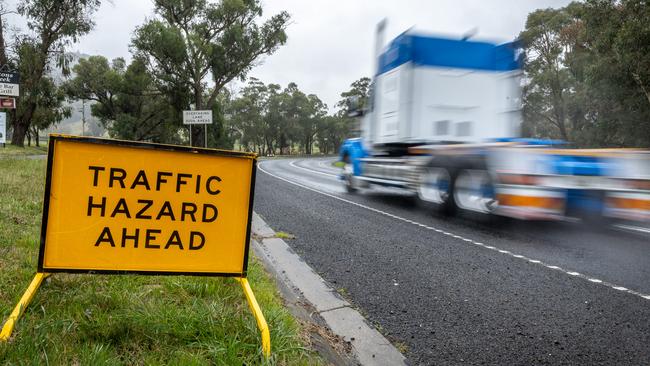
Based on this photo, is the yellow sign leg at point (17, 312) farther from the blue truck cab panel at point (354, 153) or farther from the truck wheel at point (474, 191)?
the blue truck cab panel at point (354, 153)

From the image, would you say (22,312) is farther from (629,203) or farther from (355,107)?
(355,107)

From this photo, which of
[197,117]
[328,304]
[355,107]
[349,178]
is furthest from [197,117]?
[328,304]

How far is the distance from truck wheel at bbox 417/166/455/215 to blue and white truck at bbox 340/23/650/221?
0.02 meters

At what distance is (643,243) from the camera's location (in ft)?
19.9

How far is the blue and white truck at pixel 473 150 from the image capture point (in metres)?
6.40

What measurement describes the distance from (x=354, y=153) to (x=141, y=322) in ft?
34.2

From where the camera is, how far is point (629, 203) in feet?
21.1

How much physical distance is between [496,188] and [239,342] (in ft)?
17.7

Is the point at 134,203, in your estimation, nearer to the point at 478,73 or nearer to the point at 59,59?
the point at 478,73

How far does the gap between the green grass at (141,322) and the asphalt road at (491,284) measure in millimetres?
876

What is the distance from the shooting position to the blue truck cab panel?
40.3ft

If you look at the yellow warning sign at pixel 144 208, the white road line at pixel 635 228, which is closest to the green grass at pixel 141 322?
the yellow warning sign at pixel 144 208

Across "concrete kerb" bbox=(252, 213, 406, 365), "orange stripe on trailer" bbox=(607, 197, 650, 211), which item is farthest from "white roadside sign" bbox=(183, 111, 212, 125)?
"orange stripe on trailer" bbox=(607, 197, 650, 211)

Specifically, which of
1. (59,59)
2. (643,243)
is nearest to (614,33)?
(643,243)
